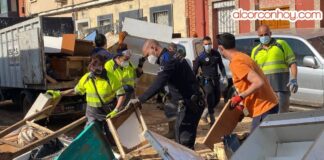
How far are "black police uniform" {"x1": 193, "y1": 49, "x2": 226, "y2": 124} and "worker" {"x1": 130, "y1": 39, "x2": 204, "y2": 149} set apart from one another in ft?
10.7

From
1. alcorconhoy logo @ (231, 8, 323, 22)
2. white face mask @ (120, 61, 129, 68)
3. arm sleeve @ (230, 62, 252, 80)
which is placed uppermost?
alcorconhoy logo @ (231, 8, 323, 22)

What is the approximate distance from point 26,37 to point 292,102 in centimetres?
540

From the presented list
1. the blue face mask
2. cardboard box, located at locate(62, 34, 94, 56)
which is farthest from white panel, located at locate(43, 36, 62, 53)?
the blue face mask

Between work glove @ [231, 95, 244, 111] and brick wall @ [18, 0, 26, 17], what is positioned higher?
brick wall @ [18, 0, 26, 17]

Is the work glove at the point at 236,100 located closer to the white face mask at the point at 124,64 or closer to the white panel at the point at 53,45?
the white face mask at the point at 124,64

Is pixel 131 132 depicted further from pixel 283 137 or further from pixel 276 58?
pixel 276 58

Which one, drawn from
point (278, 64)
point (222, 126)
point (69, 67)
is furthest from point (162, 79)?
point (69, 67)

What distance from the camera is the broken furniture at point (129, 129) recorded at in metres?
5.74

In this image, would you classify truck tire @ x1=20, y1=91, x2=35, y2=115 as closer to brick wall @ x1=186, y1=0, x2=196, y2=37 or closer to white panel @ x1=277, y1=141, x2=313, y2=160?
white panel @ x1=277, y1=141, x2=313, y2=160

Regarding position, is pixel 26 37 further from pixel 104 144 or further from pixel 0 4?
pixel 0 4

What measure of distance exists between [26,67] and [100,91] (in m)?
4.94

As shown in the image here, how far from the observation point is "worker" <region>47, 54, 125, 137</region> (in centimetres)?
661

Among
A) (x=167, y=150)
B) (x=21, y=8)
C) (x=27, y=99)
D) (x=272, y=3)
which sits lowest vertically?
(x=27, y=99)

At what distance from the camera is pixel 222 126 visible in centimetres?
596
